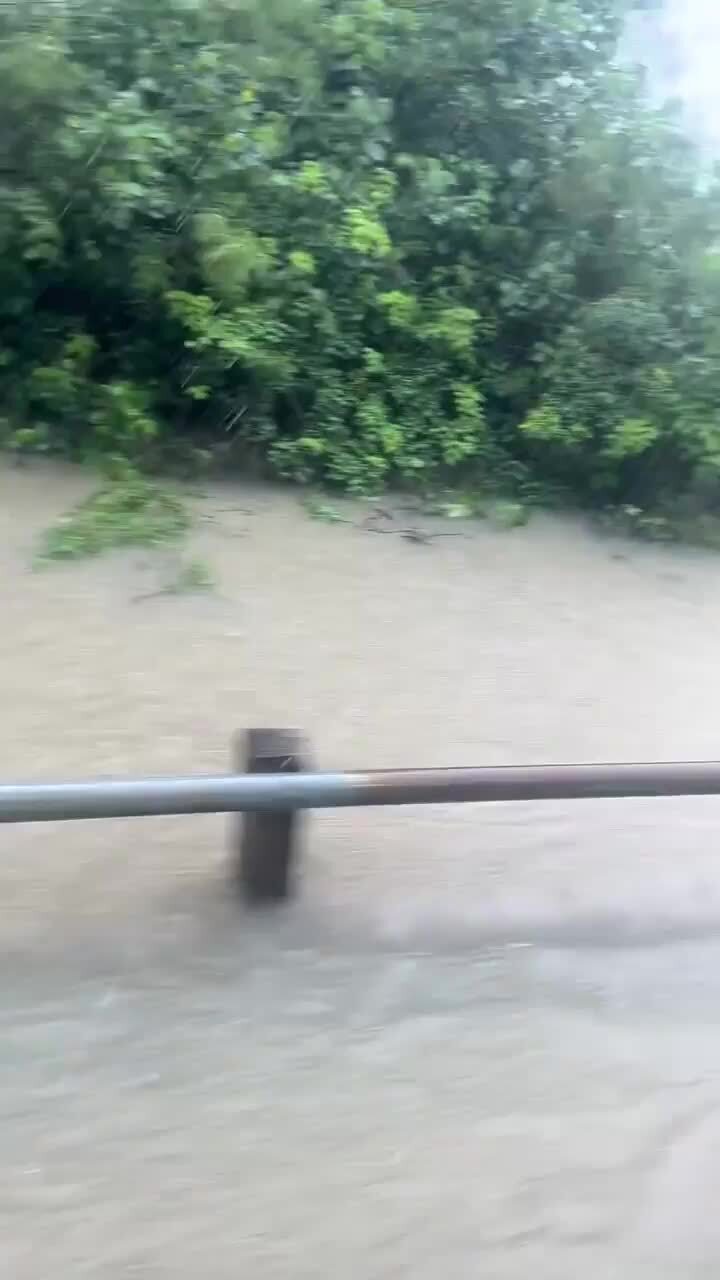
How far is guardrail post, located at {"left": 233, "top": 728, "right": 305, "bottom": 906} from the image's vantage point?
10.2 ft

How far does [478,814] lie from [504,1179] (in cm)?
147

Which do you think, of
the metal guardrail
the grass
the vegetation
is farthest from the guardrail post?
the vegetation

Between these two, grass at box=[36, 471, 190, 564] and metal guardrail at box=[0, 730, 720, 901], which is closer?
metal guardrail at box=[0, 730, 720, 901]

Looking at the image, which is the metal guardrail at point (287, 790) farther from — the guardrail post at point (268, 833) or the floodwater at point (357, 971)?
the floodwater at point (357, 971)

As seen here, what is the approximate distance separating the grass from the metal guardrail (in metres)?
2.66

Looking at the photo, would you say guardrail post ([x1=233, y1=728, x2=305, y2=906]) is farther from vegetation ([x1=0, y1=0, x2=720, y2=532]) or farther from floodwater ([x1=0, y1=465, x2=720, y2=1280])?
vegetation ([x1=0, y1=0, x2=720, y2=532])

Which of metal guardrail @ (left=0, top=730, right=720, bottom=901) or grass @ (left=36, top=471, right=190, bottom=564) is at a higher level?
metal guardrail @ (left=0, top=730, right=720, bottom=901)

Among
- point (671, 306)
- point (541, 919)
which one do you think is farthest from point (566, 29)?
point (541, 919)

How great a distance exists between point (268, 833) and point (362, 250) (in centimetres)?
448

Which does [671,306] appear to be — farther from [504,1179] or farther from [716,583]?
[504,1179]

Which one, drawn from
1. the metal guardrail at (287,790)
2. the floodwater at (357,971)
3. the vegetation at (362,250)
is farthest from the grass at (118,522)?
the metal guardrail at (287,790)

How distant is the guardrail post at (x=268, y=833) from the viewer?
310 centimetres

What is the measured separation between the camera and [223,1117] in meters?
2.73

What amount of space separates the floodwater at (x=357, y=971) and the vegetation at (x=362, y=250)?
1.80m
